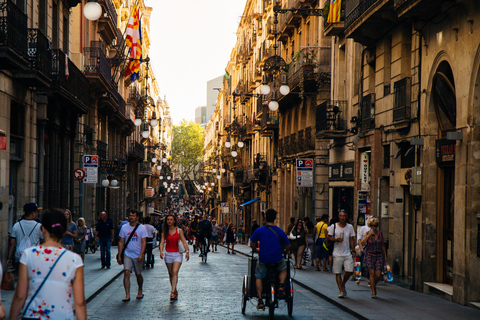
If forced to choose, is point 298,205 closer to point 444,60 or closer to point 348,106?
point 348,106

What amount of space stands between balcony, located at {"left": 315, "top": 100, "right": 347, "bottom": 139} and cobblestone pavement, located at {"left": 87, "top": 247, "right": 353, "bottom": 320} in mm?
7979

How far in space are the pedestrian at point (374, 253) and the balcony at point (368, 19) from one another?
5.94 meters

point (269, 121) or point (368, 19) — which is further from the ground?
point (368, 19)

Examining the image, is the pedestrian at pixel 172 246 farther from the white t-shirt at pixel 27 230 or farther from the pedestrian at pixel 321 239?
the pedestrian at pixel 321 239

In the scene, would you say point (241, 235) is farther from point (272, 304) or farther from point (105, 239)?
point (272, 304)

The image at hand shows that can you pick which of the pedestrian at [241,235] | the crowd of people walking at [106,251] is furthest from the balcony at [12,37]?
the pedestrian at [241,235]

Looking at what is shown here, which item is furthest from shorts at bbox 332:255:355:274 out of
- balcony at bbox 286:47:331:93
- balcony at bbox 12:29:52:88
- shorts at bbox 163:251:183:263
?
balcony at bbox 286:47:331:93

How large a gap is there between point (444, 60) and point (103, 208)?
25128mm

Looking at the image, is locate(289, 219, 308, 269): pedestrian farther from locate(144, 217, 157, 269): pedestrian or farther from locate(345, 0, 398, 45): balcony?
locate(345, 0, 398, 45): balcony

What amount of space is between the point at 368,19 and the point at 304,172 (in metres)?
Answer: 8.97

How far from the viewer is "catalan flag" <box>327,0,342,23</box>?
76.2 feet

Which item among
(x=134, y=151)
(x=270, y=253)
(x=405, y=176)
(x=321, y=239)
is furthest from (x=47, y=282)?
(x=134, y=151)

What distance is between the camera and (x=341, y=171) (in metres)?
24.9

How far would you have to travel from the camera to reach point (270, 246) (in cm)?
1113
